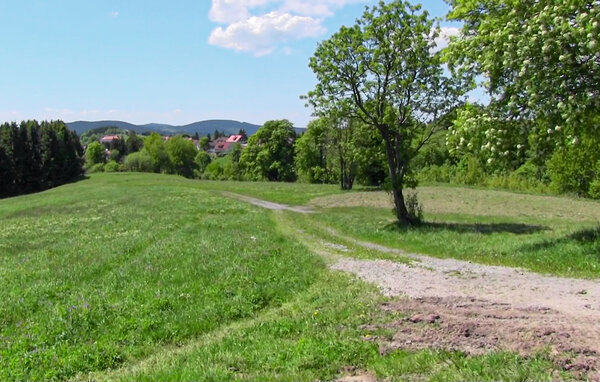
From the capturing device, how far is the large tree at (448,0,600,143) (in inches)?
497

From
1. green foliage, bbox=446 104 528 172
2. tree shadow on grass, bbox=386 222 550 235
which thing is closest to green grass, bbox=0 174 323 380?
green foliage, bbox=446 104 528 172

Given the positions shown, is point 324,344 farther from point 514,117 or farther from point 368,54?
point 368,54

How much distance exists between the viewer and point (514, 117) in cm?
1509

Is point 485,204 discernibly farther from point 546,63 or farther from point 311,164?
point 311,164

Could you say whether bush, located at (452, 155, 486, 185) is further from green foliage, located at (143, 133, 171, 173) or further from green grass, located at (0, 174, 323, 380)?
green foliage, located at (143, 133, 171, 173)

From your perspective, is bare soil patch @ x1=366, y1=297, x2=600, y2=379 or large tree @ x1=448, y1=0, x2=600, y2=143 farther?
large tree @ x1=448, y1=0, x2=600, y2=143

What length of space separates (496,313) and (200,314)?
22.0ft

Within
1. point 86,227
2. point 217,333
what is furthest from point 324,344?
point 86,227

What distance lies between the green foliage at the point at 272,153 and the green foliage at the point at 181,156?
1486 inches

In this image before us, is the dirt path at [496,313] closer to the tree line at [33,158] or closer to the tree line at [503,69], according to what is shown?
the tree line at [503,69]

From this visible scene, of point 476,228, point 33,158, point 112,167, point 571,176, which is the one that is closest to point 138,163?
point 112,167

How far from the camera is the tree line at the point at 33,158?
95.9m

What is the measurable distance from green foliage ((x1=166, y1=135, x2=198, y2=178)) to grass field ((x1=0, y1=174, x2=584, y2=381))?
12820cm

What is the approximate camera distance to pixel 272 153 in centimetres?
11756
